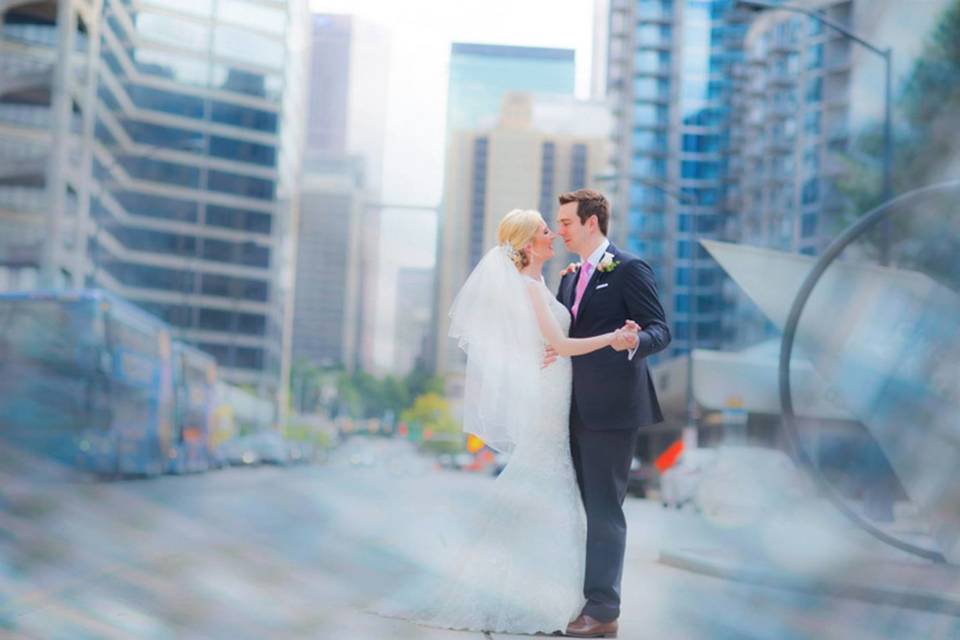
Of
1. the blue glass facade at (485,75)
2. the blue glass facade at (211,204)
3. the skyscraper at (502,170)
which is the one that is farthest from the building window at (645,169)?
the blue glass facade at (485,75)

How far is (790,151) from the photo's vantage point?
65.9 m

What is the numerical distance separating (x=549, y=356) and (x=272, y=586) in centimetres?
225

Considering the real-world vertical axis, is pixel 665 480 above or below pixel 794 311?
below

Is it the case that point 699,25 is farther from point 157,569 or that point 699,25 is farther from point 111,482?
point 157,569

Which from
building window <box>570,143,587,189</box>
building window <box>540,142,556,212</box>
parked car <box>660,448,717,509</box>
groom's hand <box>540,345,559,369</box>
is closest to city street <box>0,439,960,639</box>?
groom's hand <box>540,345,559,369</box>

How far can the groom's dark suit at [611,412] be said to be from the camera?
5.03 meters

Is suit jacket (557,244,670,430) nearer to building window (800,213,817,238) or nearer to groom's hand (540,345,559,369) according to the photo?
groom's hand (540,345,559,369)

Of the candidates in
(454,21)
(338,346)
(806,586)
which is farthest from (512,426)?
(338,346)

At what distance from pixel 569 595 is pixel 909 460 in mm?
5778

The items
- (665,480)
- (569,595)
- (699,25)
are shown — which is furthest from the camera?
(699,25)

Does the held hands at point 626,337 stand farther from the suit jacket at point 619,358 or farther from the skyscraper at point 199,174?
the skyscraper at point 199,174

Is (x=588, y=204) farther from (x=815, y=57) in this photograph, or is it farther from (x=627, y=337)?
(x=815, y=57)

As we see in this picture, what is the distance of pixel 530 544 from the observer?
513 cm

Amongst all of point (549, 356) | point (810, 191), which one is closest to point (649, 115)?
point (810, 191)
